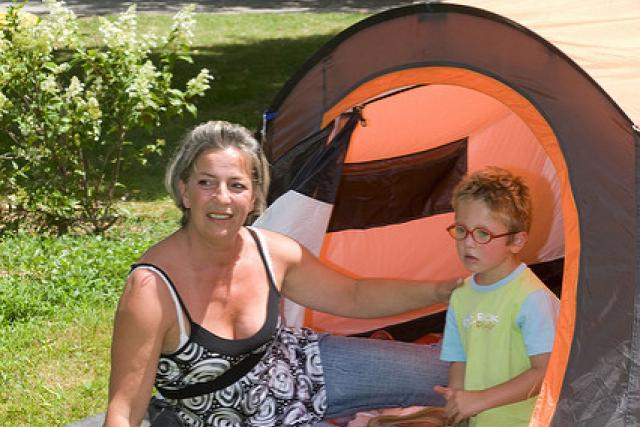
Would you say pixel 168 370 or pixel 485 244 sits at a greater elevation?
pixel 485 244

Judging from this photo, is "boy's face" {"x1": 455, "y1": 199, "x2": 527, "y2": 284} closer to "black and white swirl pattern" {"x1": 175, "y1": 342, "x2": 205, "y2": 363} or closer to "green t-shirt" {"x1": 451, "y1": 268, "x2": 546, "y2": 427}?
"green t-shirt" {"x1": 451, "y1": 268, "x2": 546, "y2": 427}

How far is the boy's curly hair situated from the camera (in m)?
3.29

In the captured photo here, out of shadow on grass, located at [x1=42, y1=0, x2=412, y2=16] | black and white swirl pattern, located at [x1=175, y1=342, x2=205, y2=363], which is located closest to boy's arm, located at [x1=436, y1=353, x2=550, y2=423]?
black and white swirl pattern, located at [x1=175, y1=342, x2=205, y2=363]

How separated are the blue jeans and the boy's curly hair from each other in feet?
2.04

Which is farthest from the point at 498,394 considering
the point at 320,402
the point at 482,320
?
the point at 320,402

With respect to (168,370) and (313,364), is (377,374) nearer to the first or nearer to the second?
(313,364)

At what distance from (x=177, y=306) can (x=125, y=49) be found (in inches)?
134

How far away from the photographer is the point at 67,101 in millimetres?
6152

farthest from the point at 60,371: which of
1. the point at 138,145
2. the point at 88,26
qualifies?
the point at 88,26

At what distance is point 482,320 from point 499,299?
80 mm

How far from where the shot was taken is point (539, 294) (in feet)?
10.8

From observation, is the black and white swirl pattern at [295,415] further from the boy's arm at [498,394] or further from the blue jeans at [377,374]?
the boy's arm at [498,394]

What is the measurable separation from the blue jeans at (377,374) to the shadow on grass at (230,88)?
3901 millimetres

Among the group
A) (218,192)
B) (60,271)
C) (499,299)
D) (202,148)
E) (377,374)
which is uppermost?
(202,148)
